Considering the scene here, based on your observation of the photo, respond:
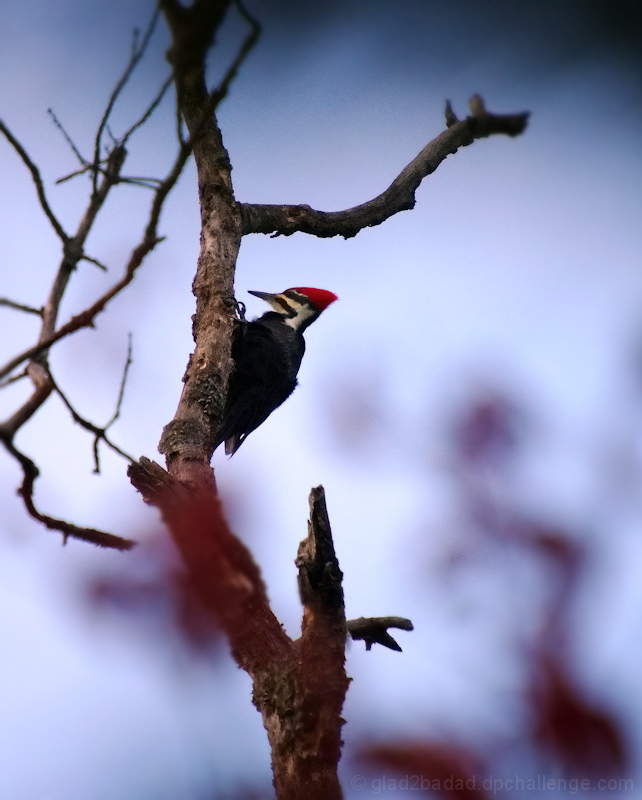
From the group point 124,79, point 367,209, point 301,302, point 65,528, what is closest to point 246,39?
point 124,79

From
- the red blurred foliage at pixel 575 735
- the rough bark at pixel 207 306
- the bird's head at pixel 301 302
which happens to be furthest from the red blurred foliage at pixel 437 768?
the bird's head at pixel 301 302

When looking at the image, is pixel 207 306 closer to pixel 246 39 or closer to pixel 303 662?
pixel 303 662

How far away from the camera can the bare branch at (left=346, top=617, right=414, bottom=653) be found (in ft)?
6.97

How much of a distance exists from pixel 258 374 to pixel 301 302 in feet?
3.70

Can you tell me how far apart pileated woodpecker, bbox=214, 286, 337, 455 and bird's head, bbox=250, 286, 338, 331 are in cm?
33

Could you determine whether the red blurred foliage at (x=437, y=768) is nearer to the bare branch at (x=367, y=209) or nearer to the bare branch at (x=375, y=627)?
the bare branch at (x=375, y=627)

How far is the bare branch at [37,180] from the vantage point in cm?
135

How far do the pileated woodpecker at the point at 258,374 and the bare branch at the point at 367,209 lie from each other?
0.56 meters

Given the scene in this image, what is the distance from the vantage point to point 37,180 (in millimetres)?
1393

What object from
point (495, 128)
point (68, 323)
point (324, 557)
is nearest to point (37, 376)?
point (68, 323)

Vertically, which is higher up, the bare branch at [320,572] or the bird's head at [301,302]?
the bird's head at [301,302]

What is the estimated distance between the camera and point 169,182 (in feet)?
4.09

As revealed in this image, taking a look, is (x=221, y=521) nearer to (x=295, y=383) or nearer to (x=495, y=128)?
(x=495, y=128)

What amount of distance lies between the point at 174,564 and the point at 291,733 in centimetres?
60
